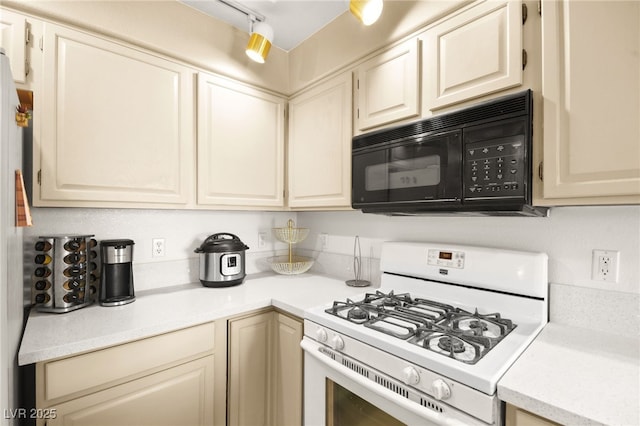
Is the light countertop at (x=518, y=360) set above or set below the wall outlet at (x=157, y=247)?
below

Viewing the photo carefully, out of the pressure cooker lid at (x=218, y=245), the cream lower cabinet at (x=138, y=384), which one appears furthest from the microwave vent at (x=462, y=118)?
the cream lower cabinet at (x=138, y=384)

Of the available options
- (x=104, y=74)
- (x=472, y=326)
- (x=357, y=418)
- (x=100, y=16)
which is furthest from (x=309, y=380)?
(x=100, y=16)

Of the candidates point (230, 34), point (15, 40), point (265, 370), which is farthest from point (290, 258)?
point (15, 40)

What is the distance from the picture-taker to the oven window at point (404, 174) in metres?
1.24

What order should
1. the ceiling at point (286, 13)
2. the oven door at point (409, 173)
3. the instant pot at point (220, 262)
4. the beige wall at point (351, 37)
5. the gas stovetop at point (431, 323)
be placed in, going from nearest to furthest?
the gas stovetop at point (431, 323)
the oven door at point (409, 173)
the beige wall at point (351, 37)
the ceiling at point (286, 13)
the instant pot at point (220, 262)

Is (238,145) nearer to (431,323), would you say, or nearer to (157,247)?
(157,247)

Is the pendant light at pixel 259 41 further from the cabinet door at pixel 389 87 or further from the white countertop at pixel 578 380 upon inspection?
the white countertop at pixel 578 380

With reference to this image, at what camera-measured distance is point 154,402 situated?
119 cm

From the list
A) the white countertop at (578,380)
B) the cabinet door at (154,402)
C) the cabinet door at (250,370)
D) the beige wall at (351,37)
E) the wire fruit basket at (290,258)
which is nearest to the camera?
the white countertop at (578,380)

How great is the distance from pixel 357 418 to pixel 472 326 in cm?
56

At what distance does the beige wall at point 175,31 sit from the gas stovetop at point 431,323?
1447 mm

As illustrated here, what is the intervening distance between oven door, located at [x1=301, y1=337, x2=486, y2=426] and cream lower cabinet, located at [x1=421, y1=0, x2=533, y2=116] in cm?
108

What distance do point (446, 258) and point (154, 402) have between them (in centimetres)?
139

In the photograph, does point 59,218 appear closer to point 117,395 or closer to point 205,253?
point 205,253
